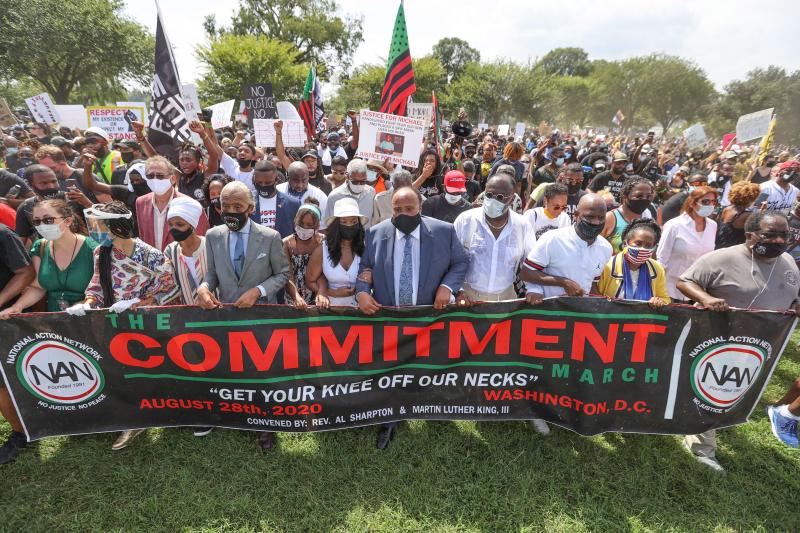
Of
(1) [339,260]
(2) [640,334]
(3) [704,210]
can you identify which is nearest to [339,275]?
(1) [339,260]

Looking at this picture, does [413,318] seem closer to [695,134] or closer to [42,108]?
[42,108]

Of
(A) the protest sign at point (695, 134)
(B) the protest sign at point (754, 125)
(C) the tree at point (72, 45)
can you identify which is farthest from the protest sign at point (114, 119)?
(C) the tree at point (72, 45)

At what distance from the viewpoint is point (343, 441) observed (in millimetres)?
3613

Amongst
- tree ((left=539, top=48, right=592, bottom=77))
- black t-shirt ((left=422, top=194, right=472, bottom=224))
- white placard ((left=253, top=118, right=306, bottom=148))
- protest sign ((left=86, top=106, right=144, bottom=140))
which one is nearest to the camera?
black t-shirt ((left=422, top=194, right=472, bottom=224))

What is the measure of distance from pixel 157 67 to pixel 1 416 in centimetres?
479

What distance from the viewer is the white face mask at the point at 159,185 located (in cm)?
424

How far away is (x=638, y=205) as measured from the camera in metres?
4.55

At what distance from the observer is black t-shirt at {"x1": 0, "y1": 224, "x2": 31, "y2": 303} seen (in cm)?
326

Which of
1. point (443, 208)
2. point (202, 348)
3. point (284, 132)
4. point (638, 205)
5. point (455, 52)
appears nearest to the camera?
point (202, 348)

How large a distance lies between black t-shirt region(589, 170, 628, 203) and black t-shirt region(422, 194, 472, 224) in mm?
3179

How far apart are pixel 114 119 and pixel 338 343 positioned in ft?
34.0

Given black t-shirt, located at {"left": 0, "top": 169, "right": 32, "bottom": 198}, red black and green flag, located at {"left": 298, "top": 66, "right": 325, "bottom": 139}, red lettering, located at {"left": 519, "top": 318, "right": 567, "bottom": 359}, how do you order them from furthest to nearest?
red black and green flag, located at {"left": 298, "top": 66, "right": 325, "bottom": 139} < black t-shirt, located at {"left": 0, "top": 169, "right": 32, "bottom": 198} < red lettering, located at {"left": 519, "top": 318, "right": 567, "bottom": 359}

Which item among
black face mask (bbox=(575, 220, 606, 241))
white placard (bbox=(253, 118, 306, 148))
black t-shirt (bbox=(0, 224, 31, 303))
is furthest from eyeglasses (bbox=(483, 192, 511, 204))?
white placard (bbox=(253, 118, 306, 148))

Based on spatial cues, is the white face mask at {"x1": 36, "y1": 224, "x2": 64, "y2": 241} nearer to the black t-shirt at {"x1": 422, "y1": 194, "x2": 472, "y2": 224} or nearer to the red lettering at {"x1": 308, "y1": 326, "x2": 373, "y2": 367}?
the red lettering at {"x1": 308, "y1": 326, "x2": 373, "y2": 367}
